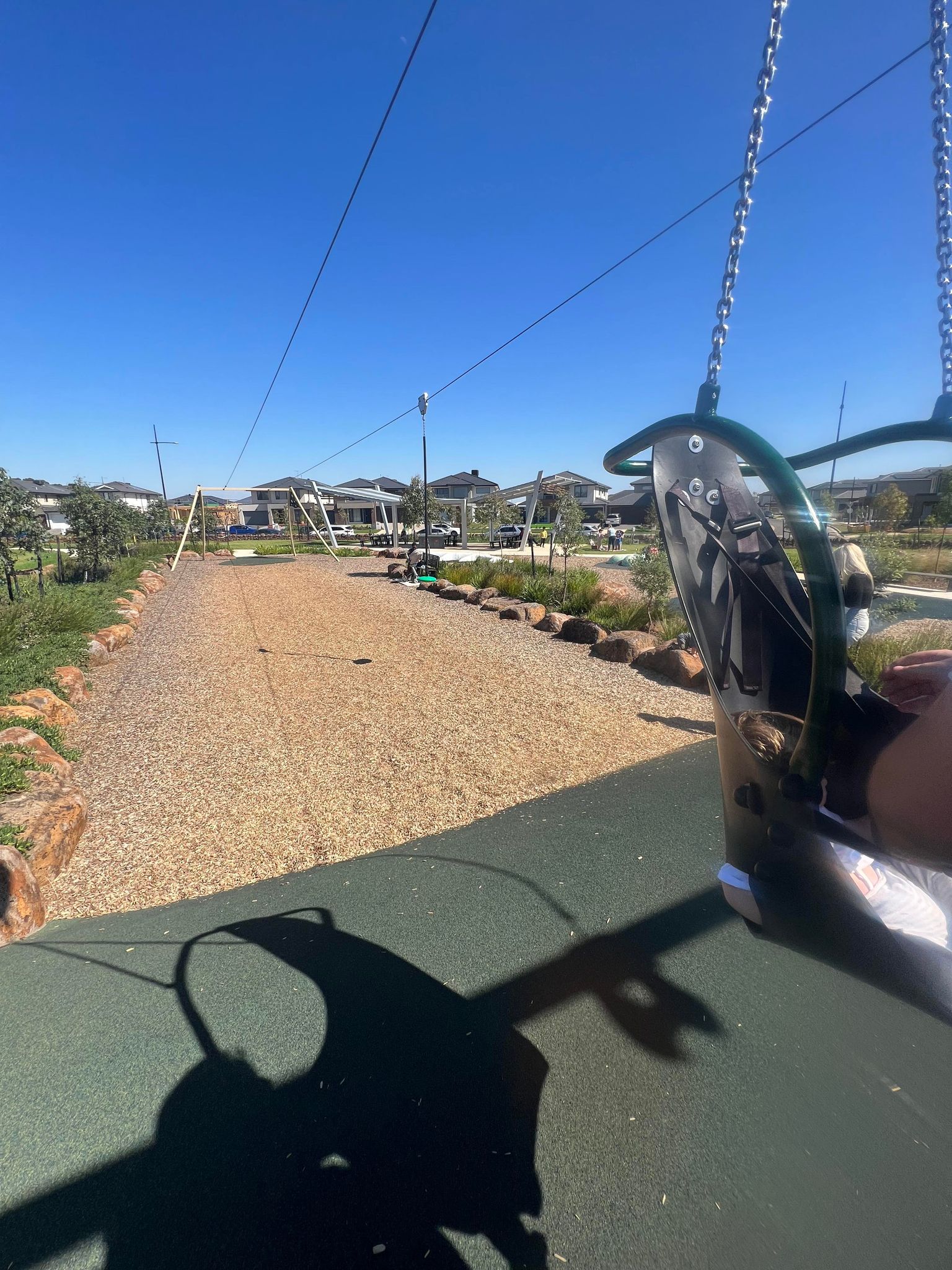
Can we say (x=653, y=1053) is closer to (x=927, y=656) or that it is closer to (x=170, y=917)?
(x=927, y=656)

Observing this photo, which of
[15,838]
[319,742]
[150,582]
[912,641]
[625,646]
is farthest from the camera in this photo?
[150,582]

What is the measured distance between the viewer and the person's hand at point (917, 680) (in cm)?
125

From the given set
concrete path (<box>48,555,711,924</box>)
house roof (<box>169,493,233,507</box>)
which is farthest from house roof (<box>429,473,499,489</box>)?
concrete path (<box>48,555,711,924</box>)

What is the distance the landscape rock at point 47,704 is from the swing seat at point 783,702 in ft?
18.5

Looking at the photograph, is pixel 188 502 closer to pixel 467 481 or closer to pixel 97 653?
pixel 467 481

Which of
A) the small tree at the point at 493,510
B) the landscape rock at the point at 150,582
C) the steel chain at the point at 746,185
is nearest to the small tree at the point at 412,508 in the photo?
the small tree at the point at 493,510

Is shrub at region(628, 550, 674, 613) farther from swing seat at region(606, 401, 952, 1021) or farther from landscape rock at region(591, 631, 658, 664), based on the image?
swing seat at region(606, 401, 952, 1021)

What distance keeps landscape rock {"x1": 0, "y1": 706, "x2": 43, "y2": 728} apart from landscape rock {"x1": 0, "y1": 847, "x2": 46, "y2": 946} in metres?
2.28

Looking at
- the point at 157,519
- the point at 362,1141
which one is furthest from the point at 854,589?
the point at 157,519

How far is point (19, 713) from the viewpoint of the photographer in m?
4.78

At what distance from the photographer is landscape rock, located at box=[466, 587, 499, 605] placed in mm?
12633

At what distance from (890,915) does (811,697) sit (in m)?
0.44

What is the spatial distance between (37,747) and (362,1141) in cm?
384

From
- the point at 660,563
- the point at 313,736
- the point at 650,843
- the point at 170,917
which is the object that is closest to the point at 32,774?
the point at 170,917
